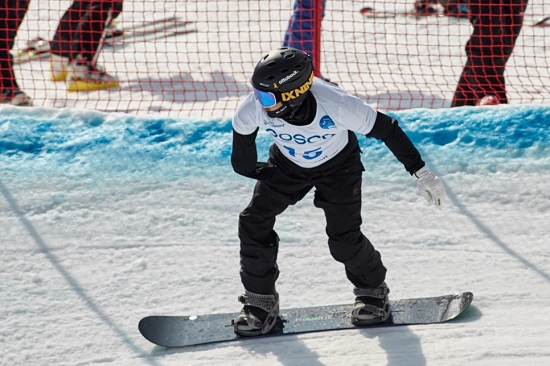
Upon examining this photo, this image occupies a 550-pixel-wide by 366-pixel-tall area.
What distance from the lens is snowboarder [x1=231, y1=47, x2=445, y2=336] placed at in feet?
12.0

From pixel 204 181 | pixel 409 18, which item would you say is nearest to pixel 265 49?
pixel 409 18

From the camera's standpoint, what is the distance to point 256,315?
4.10 m

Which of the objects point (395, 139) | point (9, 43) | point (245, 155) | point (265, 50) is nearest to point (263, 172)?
point (245, 155)

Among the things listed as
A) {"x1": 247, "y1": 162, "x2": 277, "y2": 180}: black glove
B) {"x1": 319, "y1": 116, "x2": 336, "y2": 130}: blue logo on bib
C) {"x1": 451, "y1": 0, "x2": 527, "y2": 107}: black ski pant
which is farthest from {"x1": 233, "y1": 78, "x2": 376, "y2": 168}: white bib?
{"x1": 451, "y1": 0, "x2": 527, "y2": 107}: black ski pant

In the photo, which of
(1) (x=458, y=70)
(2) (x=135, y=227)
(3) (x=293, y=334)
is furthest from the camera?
(1) (x=458, y=70)

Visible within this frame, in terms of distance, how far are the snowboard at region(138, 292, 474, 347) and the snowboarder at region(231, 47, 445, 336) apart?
0.25ft

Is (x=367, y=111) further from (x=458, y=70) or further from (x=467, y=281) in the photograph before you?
(x=458, y=70)

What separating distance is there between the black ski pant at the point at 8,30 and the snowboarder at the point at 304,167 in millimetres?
3957

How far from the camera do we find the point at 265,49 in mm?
9336

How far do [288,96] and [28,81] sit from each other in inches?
224

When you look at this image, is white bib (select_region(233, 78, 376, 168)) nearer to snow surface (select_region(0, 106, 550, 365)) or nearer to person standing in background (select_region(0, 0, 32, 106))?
snow surface (select_region(0, 106, 550, 365))

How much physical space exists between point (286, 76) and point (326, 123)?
293mm

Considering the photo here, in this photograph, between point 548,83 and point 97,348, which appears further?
point 548,83

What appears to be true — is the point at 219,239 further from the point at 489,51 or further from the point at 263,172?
the point at 489,51
